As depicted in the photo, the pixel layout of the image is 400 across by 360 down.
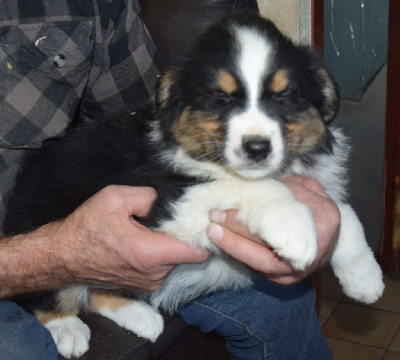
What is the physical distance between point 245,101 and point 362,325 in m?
2.39

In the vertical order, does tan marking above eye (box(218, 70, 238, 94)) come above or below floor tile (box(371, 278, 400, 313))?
above

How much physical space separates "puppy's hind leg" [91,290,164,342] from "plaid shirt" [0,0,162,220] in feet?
1.50

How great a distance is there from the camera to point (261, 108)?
1.68 metres

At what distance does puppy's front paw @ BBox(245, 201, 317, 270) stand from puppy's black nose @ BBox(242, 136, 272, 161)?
16cm

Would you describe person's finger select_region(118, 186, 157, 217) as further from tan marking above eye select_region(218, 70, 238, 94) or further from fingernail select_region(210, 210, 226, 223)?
tan marking above eye select_region(218, 70, 238, 94)

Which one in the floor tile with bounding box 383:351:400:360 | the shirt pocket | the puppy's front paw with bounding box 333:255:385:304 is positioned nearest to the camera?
the puppy's front paw with bounding box 333:255:385:304

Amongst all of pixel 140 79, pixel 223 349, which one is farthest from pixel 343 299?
pixel 140 79

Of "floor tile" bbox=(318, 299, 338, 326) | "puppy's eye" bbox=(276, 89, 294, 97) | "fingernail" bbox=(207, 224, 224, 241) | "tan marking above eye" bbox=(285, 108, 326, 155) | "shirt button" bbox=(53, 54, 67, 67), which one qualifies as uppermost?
"shirt button" bbox=(53, 54, 67, 67)

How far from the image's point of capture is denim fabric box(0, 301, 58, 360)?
1657 mm

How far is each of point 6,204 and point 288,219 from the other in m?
1.05

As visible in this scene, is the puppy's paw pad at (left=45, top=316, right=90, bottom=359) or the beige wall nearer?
the puppy's paw pad at (left=45, top=316, right=90, bottom=359)

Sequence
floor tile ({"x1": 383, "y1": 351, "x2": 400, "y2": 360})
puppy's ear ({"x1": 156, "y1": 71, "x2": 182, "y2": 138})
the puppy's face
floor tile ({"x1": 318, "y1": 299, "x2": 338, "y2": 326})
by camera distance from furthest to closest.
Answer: floor tile ({"x1": 318, "y1": 299, "x2": 338, "y2": 326}) → floor tile ({"x1": 383, "y1": 351, "x2": 400, "y2": 360}) → puppy's ear ({"x1": 156, "y1": 71, "x2": 182, "y2": 138}) → the puppy's face

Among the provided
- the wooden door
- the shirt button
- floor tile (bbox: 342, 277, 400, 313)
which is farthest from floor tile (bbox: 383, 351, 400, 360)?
Answer: the shirt button

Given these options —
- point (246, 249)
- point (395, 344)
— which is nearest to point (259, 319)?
point (246, 249)
